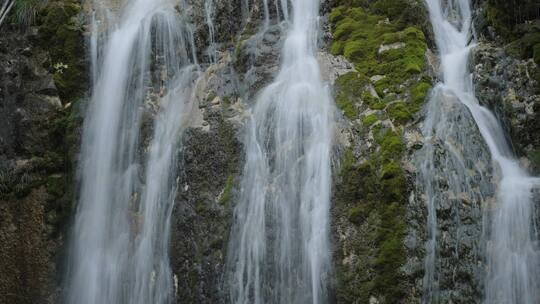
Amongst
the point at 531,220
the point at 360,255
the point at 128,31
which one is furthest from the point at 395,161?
the point at 128,31

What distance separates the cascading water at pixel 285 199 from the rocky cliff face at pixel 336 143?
206 millimetres

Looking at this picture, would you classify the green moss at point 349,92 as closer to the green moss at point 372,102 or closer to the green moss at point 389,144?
the green moss at point 372,102

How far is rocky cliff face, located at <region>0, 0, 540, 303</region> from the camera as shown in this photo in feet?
22.2

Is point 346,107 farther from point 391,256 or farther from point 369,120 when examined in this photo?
point 391,256

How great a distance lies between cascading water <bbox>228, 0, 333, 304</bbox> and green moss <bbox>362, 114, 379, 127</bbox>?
534mm

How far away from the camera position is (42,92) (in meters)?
10.0

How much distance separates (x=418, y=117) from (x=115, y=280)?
16.7 feet

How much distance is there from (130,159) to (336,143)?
3.51m

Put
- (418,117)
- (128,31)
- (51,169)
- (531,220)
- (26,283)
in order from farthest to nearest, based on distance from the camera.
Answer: (128,31) → (51,169) → (26,283) → (418,117) → (531,220)

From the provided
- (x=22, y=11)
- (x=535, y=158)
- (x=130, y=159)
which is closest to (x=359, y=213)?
(x=535, y=158)

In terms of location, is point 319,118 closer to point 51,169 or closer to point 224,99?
point 224,99

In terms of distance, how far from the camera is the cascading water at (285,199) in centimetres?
716

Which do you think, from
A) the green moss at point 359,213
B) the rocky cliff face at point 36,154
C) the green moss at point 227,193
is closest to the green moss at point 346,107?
the green moss at point 359,213

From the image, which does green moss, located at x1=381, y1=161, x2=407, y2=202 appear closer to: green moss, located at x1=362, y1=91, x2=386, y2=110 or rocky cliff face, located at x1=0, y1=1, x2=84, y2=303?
green moss, located at x1=362, y1=91, x2=386, y2=110
